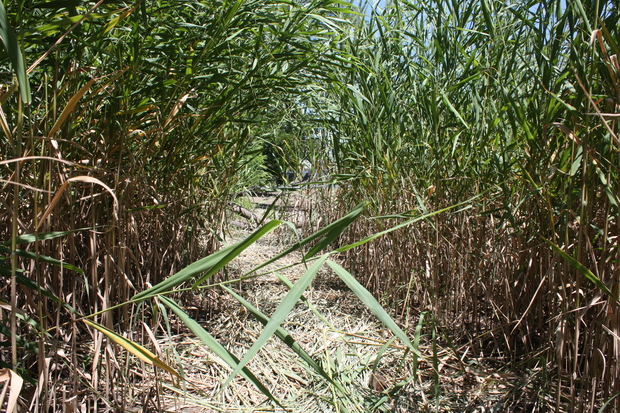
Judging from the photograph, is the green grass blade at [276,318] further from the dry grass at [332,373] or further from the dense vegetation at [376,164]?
the dry grass at [332,373]

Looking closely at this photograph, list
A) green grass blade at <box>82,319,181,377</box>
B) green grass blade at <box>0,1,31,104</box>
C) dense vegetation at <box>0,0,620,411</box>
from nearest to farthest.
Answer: green grass blade at <box>0,1,31,104</box> → green grass blade at <box>82,319,181,377</box> → dense vegetation at <box>0,0,620,411</box>

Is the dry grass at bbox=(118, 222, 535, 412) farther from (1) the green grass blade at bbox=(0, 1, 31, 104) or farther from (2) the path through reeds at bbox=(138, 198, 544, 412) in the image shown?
(1) the green grass blade at bbox=(0, 1, 31, 104)

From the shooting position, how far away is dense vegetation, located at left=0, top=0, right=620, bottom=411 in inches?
41.2

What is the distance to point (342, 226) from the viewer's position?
0.77 m

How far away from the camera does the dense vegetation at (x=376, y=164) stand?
1.05 m

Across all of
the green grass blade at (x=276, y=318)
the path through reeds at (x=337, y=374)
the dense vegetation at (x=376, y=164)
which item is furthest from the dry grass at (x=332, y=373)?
the green grass blade at (x=276, y=318)

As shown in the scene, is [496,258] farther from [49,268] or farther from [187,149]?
[49,268]

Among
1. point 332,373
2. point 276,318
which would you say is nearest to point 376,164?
point 332,373

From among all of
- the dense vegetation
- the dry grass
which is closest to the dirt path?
the dry grass

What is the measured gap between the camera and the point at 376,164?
2088 millimetres

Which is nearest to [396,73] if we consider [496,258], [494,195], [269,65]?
[269,65]

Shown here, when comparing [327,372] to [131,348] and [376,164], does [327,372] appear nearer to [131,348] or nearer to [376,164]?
[131,348]

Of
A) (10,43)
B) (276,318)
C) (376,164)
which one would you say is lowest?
(376,164)

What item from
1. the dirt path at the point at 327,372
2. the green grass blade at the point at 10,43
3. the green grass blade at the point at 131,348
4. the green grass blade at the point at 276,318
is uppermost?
the green grass blade at the point at 10,43
